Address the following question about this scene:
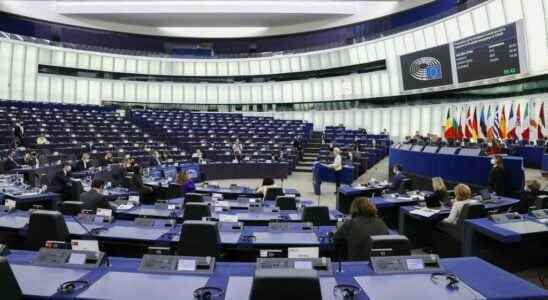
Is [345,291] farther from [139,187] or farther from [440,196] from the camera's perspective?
[139,187]

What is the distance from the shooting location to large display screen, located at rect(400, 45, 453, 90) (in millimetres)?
19359

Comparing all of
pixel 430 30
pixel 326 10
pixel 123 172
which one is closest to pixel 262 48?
pixel 326 10

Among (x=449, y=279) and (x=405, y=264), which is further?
(x=405, y=264)

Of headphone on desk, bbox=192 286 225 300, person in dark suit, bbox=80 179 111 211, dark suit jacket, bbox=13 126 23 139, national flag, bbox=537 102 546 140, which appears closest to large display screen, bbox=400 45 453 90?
national flag, bbox=537 102 546 140

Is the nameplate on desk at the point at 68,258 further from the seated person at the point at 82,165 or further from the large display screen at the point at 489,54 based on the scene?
the large display screen at the point at 489,54

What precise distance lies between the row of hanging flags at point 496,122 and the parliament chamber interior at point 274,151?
0.08 meters

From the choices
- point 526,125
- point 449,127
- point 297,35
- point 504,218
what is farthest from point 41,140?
point 297,35

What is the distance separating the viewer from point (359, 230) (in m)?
3.98

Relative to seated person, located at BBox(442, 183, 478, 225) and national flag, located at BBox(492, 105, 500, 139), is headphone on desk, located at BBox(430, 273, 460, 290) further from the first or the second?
national flag, located at BBox(492, 105, 500, 139)

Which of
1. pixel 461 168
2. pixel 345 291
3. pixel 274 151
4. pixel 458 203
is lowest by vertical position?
pixel 345 291

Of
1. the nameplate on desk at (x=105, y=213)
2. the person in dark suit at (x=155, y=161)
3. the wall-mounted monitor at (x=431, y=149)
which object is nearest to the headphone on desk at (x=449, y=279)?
the nameplate on desk at (x=105, y=213)

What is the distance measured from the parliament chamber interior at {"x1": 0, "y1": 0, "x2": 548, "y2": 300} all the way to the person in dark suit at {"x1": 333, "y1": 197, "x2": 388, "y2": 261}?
2 centimetres

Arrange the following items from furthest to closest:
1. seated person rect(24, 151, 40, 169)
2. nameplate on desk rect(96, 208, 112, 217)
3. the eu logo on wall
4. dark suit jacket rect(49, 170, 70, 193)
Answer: the eu logo on wall, seated person rect(24, 151, 40, 169), dark suit jacket rect(49, 170, 70, 193), nameplate on desk rect(96, 208, 112, 217)

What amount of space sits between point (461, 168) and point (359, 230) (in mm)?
7726
